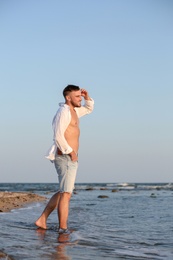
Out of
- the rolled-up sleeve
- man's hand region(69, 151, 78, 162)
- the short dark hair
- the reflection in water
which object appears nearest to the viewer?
the reflection in water

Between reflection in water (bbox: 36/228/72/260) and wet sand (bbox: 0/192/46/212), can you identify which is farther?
wet sand (bbox: 0/192/46/212)

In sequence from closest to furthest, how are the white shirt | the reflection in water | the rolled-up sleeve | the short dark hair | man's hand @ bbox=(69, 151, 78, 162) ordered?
the reflection in water → the white shirt → man's hand @ bbox=(69, 151, 78, 162) → the short dark hair → the rolled-up sleeve

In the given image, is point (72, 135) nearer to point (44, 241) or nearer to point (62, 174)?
point (62, 174)

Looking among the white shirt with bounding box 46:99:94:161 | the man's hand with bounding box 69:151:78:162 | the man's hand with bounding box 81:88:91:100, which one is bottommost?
the man's hand with bounding box 69:151:78:162

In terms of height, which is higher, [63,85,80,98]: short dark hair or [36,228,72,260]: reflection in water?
[63,85,80,98]: short dark hair

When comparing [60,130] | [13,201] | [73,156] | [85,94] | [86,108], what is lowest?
[13,201]

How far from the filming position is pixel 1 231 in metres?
6.26

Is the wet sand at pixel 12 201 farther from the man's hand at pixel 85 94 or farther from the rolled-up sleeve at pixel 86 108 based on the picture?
the man's hand at pixel 85 94

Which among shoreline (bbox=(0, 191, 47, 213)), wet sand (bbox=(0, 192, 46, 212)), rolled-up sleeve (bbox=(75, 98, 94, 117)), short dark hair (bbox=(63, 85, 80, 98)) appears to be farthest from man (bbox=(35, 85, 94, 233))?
wet sand (bbox=(0, 192, 46, 212))

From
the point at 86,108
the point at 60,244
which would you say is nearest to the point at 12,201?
the point at 86,108

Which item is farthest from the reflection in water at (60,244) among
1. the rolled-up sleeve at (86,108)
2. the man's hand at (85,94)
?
the man's hand at (85,94)

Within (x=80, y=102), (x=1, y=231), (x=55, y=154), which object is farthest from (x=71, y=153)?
(x=1, y=231)

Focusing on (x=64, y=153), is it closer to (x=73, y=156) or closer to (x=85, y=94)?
(x=73, y=156)

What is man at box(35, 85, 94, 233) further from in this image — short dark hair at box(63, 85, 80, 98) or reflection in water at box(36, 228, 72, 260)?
reflection in water at box(36, 228, 72, 260)
